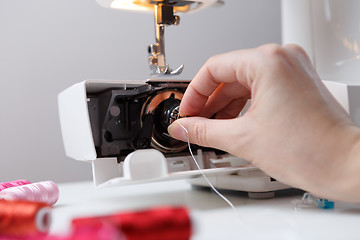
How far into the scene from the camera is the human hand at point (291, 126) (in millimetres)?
583

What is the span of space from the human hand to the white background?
0.87 m

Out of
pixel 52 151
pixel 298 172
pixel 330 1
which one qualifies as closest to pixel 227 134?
pixel 298 172

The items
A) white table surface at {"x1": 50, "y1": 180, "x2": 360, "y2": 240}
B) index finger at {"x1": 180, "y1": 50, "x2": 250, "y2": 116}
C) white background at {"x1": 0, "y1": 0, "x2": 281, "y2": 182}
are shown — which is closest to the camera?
white table surface at {"x1": 50, "y1": 180, "x2": 360, "y2": 240}

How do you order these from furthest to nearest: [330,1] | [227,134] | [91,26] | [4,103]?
[91,26] → [4,103] → [330,1] → [227,134]

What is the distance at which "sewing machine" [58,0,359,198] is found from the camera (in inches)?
32.4

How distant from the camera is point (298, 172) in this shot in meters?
0.61

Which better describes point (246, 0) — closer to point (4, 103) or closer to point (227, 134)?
point (4, 103)

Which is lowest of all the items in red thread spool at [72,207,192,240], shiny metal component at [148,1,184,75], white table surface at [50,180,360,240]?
white table surface at [50,180,360,240]

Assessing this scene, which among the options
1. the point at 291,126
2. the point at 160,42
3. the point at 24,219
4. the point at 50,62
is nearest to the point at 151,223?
the point at 24,219

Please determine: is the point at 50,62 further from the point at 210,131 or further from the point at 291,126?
the point at 291,126

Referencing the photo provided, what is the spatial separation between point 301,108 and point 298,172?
3.8 inches

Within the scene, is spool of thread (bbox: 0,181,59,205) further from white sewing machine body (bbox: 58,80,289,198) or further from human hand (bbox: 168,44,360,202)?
human hand (bbox: 168,44,360,202)

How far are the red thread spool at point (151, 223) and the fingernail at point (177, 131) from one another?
0.47m

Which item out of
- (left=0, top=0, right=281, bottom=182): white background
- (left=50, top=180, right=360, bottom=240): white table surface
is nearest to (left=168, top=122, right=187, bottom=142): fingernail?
(left=50, top=180, right=360, bottom=240): white table surface
